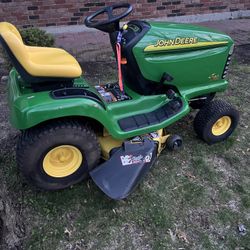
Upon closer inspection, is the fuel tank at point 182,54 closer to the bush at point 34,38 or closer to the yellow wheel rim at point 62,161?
the yellow wheel rim at point 62,161

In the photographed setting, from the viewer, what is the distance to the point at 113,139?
8.88 ft

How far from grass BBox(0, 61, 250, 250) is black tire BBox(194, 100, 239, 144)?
0.52ft

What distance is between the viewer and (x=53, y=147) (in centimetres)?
234

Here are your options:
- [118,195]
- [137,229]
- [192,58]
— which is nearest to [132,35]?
[192,58]

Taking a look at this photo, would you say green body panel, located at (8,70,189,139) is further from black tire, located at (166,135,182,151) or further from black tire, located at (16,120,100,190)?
black tire, located at (166,135,182,151)

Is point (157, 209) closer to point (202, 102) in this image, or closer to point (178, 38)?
point (202, 102)

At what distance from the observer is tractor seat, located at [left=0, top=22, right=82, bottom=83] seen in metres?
2.12

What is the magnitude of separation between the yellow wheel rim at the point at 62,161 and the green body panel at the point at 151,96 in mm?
290

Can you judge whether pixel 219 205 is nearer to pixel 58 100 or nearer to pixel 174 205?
pixel 174 205

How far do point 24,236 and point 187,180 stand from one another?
4.25 ft

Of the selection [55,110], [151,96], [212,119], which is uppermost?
[55,110]

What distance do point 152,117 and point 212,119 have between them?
1.90 ft

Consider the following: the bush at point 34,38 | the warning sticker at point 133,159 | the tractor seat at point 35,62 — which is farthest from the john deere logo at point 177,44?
the bush at point 34,38

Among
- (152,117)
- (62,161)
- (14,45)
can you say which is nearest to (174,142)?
(152,117)
